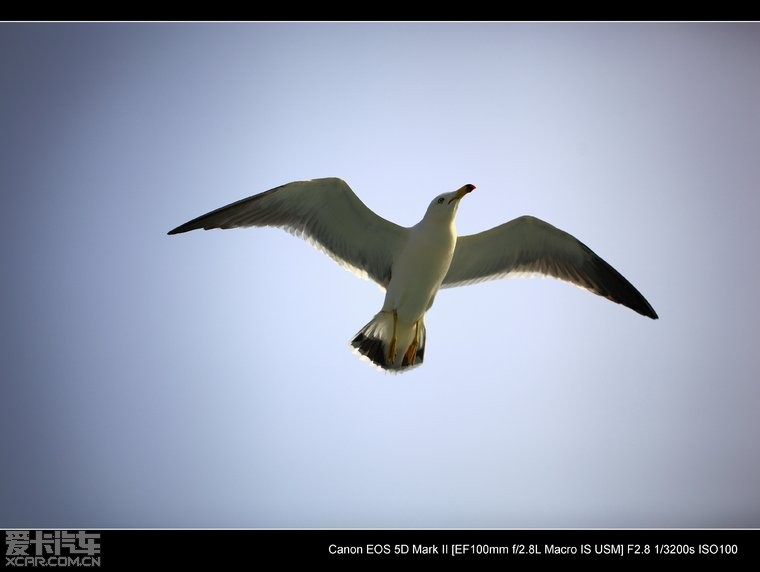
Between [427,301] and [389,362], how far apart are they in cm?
73

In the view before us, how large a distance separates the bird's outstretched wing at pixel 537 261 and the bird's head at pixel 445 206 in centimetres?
60

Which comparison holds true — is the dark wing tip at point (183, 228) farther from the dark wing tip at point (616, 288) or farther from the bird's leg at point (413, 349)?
the dark wing tip at point (616, 288)

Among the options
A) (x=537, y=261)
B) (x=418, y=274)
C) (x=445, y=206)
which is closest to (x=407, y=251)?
(x=418, y=274)

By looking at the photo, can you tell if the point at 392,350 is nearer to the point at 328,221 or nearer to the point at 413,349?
the point at 413,349

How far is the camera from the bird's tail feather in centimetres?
655

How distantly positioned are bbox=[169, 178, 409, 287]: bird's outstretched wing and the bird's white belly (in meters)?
0.23

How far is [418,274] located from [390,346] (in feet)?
2.73

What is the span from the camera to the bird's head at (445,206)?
5.79 m

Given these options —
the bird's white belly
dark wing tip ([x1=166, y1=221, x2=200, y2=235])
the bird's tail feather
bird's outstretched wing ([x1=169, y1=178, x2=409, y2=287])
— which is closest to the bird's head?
the bird's white belly

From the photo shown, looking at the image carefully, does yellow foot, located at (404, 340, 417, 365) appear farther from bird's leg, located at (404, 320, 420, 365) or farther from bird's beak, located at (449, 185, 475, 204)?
bird's beak, located at (449, 185, 475, 204)
